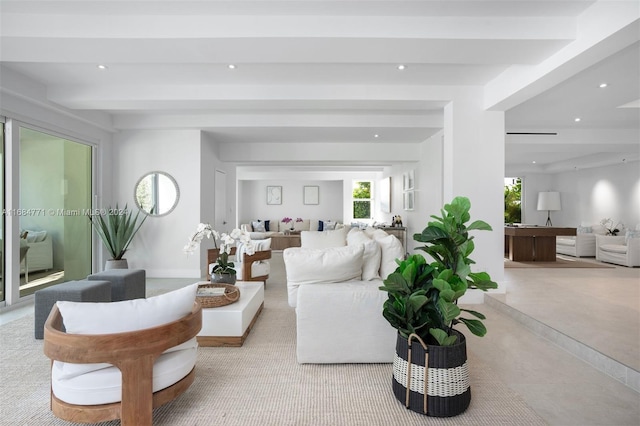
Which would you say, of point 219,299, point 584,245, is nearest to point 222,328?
point 219,299

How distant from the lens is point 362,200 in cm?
1177

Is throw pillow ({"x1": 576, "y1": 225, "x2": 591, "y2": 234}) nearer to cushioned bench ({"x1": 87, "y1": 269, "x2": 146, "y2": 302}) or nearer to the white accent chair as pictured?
cushioned bench ({"x1": 87, "y1": 269, "x2": 146, "y2": 302})

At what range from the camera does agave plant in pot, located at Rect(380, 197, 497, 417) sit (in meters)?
1.94

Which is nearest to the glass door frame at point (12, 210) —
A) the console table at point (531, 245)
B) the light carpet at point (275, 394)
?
the light carpet at point (275, 394)

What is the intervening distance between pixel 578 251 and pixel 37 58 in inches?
370

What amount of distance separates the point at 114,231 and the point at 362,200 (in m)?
7.84

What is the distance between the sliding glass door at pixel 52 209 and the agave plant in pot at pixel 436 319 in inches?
180

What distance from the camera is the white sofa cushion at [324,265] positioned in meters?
2.75

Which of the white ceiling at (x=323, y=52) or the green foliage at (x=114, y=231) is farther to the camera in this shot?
the green foliage at (x=114, y=231)

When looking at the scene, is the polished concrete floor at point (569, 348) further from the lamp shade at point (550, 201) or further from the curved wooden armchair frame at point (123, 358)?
the lamp shade at point (550, 201)

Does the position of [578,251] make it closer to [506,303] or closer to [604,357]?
[506,303]

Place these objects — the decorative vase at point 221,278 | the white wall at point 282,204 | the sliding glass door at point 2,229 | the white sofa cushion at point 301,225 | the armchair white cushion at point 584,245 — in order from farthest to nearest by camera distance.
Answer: the white wall at point 282,204
the white sofa cushion at point 301,225
the armchair white cushion at point 584,245
the sliding glass door at point 2,229
the decorative vase at point 221,278

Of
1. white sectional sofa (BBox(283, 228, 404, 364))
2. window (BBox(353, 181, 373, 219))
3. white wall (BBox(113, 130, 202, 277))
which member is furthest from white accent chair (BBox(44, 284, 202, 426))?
window (BBox(353, 181, 373, 219))

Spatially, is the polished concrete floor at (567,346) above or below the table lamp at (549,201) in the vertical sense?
below
